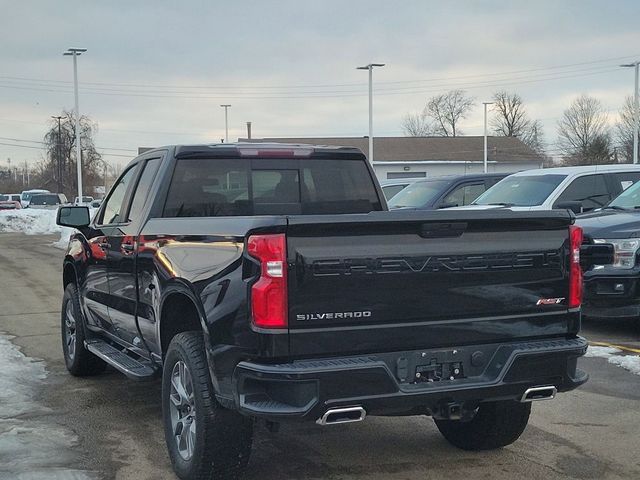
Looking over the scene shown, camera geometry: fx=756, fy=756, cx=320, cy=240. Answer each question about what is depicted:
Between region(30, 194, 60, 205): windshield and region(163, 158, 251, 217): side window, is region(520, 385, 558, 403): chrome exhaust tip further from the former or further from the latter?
region(30, 194, 60, 205): windshield

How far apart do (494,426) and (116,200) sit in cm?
360

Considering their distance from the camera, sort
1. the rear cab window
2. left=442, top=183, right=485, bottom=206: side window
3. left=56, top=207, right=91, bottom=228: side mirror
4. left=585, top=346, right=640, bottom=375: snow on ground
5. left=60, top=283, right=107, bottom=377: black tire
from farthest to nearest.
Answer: left=442, top=183, right=485, bottom=206: side window < left=585, top=346, right=640, bottom=375: snow on ground < left=60, top=283, right=107, bottom=377: black tire < left=56, top=207, right=91, bottom=228: side mirror < the rear cab window

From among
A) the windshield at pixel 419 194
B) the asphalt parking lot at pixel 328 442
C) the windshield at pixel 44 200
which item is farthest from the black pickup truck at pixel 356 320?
the windshield at pixel 44 200

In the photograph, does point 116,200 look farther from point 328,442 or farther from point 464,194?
point 464,194

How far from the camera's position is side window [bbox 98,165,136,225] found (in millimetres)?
6182

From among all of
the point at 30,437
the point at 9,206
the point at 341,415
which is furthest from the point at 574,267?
the point at 9,206

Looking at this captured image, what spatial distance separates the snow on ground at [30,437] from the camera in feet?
15.1

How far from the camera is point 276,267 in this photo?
357 centimetres

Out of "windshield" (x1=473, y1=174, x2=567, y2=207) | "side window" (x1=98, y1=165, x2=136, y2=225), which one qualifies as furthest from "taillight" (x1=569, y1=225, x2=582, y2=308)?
"windshield" (x1=473, y1=174, x2=567, y2=207)

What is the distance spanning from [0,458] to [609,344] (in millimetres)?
6072

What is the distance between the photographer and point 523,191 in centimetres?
1154

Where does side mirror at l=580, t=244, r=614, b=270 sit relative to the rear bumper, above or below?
above

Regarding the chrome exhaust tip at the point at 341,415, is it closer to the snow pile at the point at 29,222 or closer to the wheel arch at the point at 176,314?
the wheel arch at the point at 176,314

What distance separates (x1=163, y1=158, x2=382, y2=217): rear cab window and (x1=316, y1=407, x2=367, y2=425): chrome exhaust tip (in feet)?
7.42
